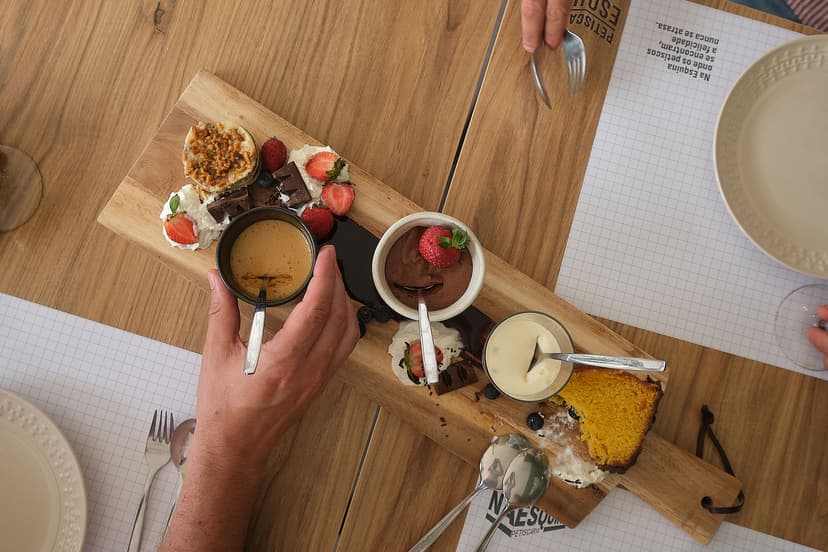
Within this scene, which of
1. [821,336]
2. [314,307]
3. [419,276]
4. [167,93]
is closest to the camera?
[314,307]

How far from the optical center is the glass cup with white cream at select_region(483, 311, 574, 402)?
1.25 m

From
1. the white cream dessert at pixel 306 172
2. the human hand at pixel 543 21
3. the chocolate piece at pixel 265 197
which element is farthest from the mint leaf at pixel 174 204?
the human hand at pixel 543 21

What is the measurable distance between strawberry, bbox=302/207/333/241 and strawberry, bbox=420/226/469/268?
0.81 feet

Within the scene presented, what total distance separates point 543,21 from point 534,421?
1.02m

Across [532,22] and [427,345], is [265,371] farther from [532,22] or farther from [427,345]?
[532,22]

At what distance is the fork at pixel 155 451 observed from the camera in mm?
1374

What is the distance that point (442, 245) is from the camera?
119 centimetres

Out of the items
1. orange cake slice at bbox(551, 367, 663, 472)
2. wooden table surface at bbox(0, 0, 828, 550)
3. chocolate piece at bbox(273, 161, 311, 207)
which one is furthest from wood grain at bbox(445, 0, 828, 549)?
chocolate piece at bbox(273, 161, 311, 207)

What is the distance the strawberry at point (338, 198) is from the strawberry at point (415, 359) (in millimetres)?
370

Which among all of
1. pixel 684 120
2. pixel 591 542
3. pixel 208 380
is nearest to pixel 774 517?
pixel 591 542

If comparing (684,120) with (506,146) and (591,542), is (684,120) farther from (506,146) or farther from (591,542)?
(591,542)

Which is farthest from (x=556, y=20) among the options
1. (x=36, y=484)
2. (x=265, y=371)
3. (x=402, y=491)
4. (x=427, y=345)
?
(x=36, y=484)

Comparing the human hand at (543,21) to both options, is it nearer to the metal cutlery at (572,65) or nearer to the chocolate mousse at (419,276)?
the metal cutlery at (572,65)

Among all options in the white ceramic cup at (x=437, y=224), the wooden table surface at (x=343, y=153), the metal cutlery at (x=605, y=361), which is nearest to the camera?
the metal cutlery at (x=605, y=361)
